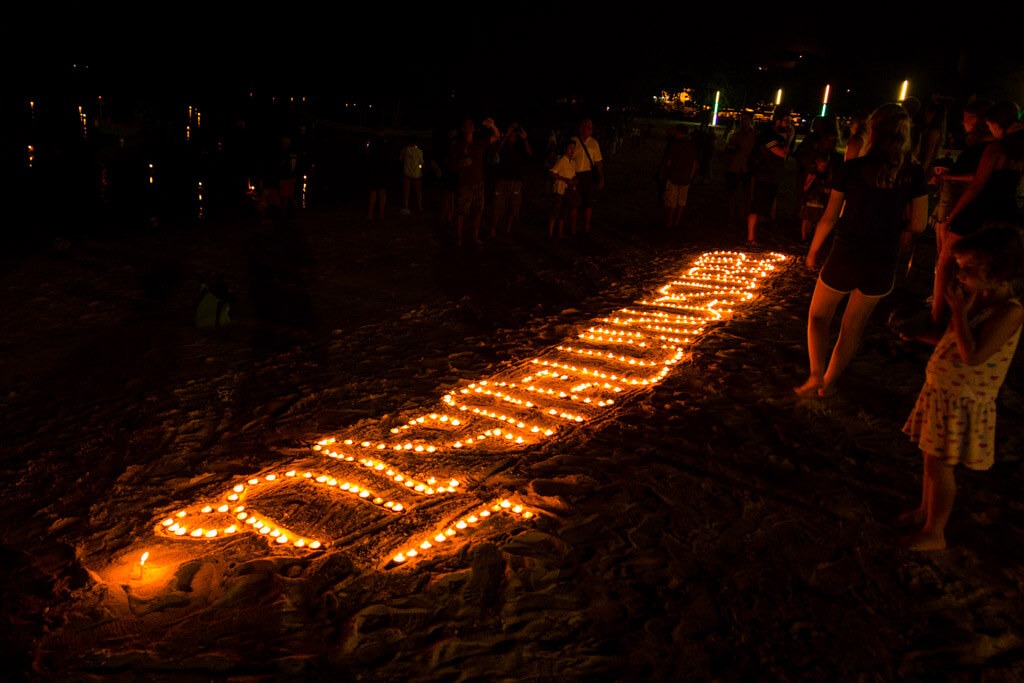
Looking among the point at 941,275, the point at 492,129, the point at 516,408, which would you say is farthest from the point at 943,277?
the point at 492,129

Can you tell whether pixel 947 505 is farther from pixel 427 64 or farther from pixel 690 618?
pixel 427 64

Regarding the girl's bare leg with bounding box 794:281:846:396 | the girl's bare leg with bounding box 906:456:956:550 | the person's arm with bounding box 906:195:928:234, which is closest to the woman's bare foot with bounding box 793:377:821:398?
the girl's bare leg with bounding box 794:281:846:396

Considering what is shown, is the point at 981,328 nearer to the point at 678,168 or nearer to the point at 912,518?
the point at 912,518

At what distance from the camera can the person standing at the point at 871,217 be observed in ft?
14.9

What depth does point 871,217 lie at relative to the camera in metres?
4.67

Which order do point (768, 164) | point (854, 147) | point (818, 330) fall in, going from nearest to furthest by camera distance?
point (818, 330)
point (854, 147)
point (768, 164)

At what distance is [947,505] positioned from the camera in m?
3.45

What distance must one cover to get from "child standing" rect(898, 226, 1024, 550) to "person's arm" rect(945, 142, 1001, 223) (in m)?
3.23

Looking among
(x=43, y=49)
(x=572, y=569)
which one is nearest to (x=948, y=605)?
(x=572, y=569)

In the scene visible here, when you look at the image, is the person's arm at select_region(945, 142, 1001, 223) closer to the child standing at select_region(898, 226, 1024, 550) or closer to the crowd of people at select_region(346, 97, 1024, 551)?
the crowd of people at select_region(346, 97, 1024, 551)

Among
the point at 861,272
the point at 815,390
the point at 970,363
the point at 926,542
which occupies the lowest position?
the point at 926,542

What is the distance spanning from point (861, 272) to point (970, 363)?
1697mm

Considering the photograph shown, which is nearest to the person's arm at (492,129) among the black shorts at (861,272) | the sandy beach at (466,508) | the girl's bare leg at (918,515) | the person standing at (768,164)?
the sandy beach at (466,508)

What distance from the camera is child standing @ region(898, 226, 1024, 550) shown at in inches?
123
